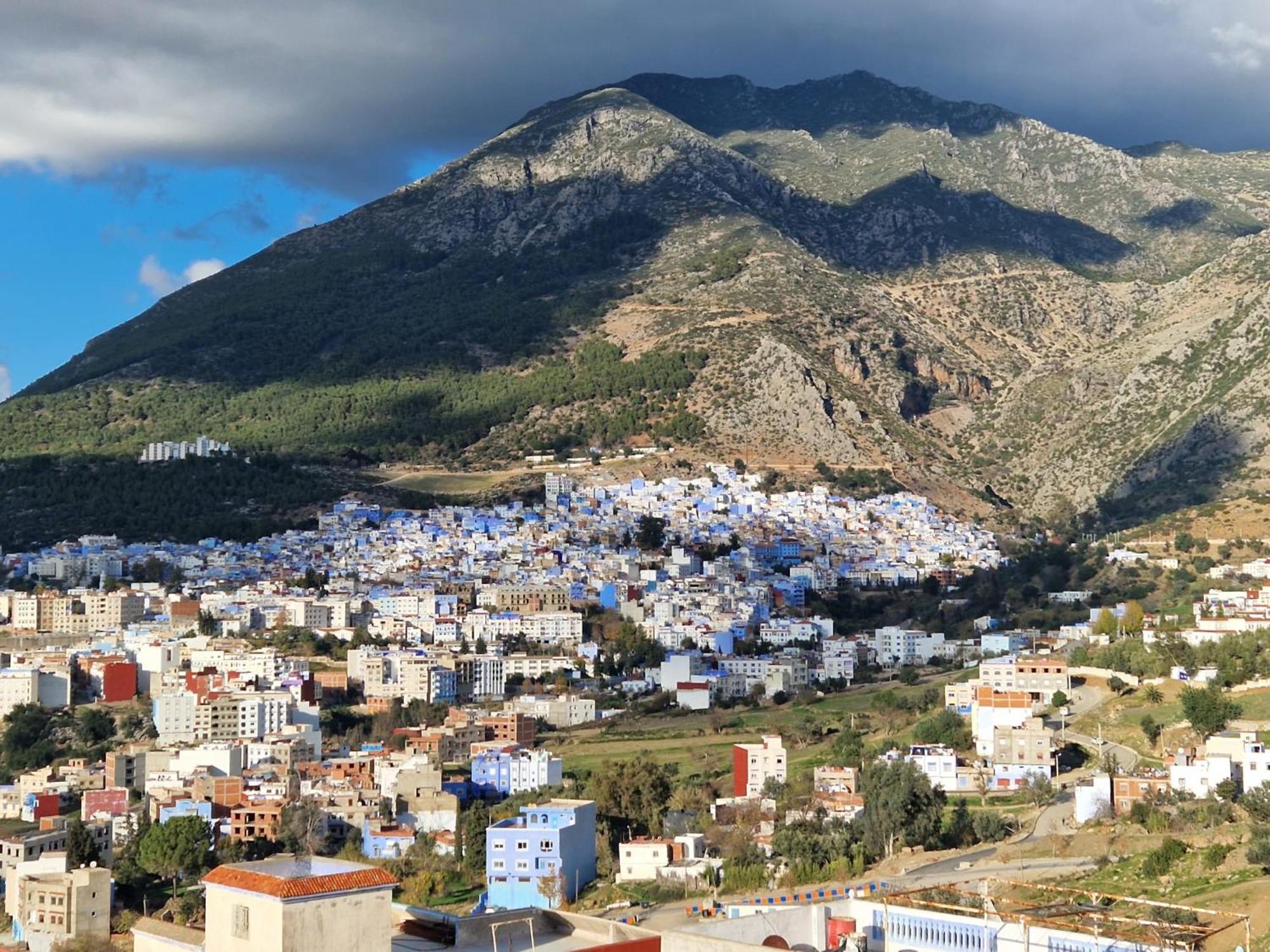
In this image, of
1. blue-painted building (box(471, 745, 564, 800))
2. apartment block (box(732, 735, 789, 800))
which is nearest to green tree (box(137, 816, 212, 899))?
blue-painted building (box(471, 745, 564, 800))

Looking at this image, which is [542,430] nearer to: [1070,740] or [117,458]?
[117,458]

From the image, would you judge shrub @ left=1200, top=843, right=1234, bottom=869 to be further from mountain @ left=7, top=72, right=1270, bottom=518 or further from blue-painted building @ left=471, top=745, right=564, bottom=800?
mountain @ left=7, top=72, right=1270, bottom=518

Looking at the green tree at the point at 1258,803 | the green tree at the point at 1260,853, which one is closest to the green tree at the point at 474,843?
the green tree at the point at 1258,803

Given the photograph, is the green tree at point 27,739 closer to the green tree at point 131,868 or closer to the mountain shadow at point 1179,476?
the green tree at point 131,868

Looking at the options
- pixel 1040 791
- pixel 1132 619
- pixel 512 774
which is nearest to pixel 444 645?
pixel 512 774

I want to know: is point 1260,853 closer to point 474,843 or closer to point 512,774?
point 474,843

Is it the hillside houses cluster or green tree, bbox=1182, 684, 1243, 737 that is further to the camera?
the hillside houses cluster
